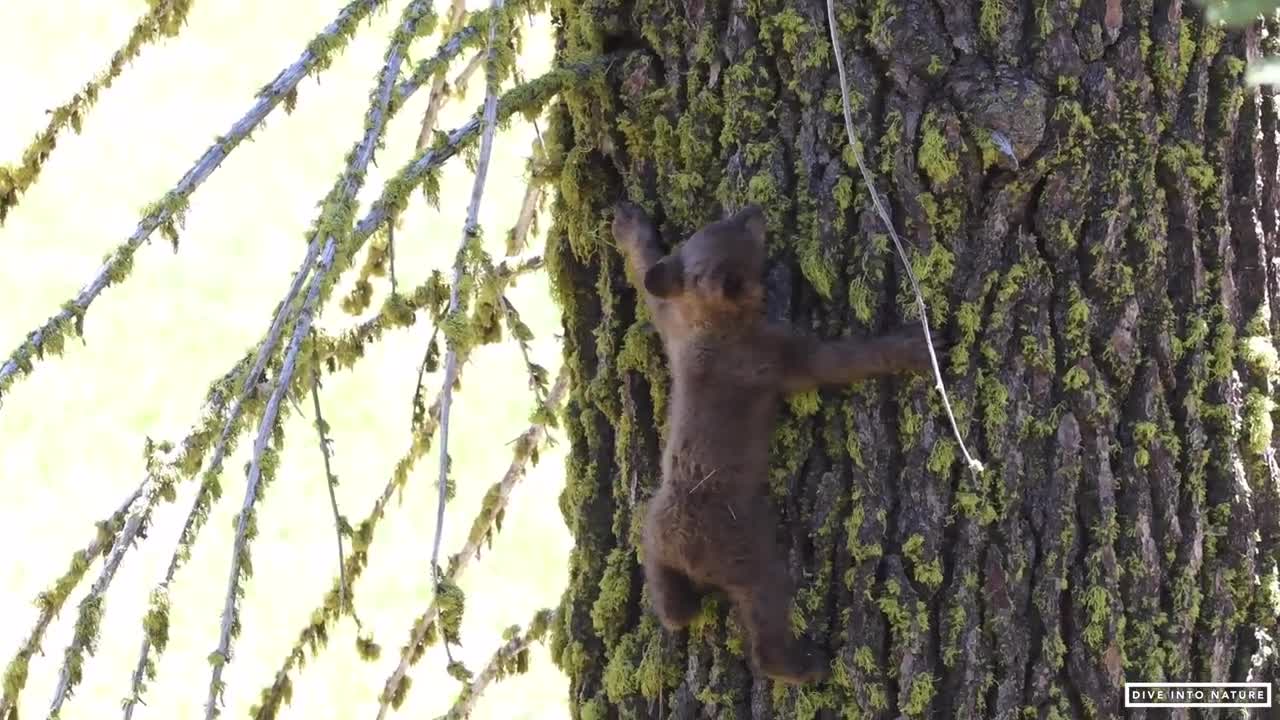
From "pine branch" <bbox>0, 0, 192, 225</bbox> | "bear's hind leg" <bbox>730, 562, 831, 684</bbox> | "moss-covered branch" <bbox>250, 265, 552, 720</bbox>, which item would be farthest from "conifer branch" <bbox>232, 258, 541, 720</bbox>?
"bear's hind leg" <bbox>730, 562, 831, 684</bbox>

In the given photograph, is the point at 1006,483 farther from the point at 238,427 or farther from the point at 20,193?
the point at 20,193

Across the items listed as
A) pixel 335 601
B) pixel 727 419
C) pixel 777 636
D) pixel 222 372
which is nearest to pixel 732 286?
pixel 727 419

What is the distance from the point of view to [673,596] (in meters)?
2.83

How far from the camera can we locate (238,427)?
2.38 m

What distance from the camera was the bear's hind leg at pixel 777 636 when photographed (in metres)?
2.69

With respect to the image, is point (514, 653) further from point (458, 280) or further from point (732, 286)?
point (458, 280)

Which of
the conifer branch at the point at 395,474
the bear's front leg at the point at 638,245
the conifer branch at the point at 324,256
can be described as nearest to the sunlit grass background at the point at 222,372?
the conifer branch at the point at 395,474

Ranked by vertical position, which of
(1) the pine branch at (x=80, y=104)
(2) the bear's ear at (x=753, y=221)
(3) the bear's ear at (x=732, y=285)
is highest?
(1) the pine branch at (x=80, y=104)

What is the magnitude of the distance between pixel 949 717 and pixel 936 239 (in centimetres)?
84

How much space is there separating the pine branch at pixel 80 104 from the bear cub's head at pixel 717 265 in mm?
1122

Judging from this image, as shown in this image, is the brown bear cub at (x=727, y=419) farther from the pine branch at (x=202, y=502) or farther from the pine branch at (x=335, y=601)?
the pine branch at (x=202, y=502)

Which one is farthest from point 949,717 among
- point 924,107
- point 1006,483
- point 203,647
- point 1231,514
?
point 203,647

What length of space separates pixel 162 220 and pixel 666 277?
896mm

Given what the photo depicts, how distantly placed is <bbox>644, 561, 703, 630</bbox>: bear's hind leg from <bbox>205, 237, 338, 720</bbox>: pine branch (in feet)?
2.73
